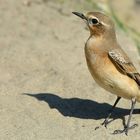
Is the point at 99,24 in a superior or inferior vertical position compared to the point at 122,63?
superior

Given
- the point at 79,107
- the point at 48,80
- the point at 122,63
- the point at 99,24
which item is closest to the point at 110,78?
the point at 122,63

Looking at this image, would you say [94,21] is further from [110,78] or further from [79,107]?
[79,107]

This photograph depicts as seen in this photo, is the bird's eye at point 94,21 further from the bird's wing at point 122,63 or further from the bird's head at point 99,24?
the bird's wing at point 122,63

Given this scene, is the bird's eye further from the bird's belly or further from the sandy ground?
the sandy ground

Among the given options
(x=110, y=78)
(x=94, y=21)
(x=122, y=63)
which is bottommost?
(x=110, y=78)

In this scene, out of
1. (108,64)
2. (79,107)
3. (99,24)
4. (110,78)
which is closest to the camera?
(110,78)

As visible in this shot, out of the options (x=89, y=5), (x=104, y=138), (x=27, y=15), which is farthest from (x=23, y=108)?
(x=89, y=5)

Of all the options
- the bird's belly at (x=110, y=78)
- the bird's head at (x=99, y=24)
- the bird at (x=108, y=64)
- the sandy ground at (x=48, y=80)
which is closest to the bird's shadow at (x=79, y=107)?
the sandy ground at (x=48, y=80)

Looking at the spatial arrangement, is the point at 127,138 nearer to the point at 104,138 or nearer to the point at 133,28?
the point at 104,138
